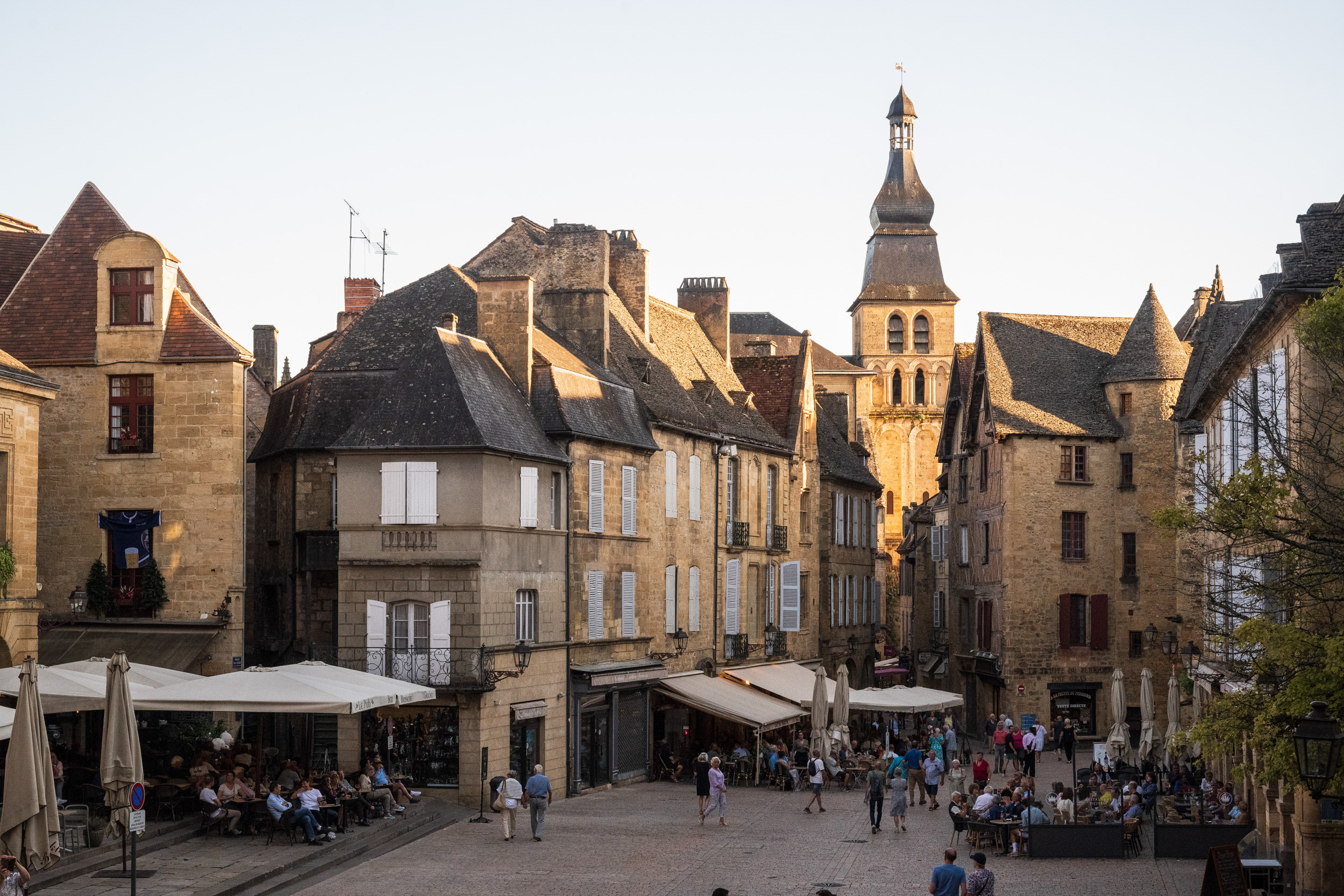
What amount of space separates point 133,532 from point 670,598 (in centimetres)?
1280

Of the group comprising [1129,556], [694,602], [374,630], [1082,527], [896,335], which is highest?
[896,335]

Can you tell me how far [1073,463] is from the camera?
49.8 meters

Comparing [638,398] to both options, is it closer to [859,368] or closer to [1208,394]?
[1208,394]

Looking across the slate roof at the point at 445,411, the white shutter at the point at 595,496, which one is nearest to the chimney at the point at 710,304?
the white shutter at the point at 595,496

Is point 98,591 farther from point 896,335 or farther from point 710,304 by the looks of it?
point 896,335

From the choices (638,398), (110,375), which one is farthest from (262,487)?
(638,398)

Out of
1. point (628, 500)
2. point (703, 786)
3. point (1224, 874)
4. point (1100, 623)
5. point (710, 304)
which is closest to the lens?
point (1224, 874)

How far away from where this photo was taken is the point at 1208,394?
98.5 ft

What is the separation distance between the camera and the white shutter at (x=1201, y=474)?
795 inches

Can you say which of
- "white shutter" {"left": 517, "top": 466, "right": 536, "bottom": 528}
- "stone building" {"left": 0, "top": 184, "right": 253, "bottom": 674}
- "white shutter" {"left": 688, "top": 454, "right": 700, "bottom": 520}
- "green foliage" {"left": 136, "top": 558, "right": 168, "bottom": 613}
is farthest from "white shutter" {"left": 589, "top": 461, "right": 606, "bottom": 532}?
"green foliage" {"left": 136, "top": 558, "right": 168, "bottom": 613}

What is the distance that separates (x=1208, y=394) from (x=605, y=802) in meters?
13.8

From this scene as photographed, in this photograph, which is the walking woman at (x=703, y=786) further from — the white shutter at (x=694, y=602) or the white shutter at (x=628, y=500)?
the white shutter at (x=694, y=602)

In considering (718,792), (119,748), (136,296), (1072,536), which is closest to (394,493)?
(136,296)

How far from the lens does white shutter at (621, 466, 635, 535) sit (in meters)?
36.8
